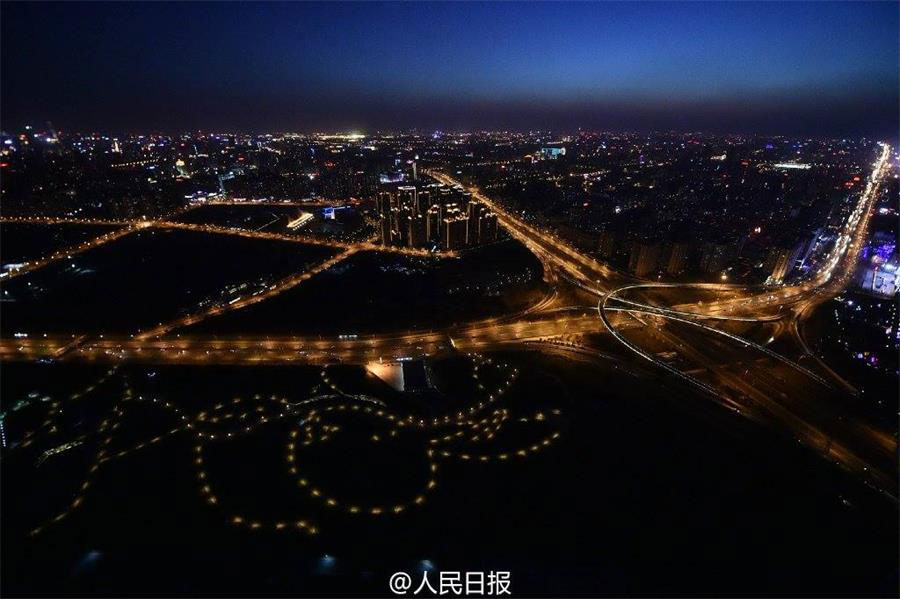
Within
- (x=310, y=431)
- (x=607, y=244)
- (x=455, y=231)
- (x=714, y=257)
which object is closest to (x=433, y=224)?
(x=455, y=231)

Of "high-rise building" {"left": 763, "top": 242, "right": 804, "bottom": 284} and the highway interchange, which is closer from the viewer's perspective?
the highway interchange

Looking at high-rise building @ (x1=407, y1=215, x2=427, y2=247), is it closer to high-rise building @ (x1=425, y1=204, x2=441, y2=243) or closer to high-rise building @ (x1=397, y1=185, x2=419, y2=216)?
high-rise building @ (x1=425, y1=204, x2=441, y2=243)

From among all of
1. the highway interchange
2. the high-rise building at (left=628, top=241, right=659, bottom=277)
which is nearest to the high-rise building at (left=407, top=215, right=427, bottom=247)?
the highway interchange

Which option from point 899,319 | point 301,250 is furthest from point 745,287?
point 301,250

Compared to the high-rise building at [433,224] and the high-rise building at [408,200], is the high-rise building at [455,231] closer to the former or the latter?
the high-rise building at [433,224]

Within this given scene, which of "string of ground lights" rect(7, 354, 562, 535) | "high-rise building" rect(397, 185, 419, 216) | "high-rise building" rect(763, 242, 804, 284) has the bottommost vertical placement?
"string of ground lights" rect(7, 354, 562, 535)

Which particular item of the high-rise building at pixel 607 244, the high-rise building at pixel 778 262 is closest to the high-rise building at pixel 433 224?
the high-rise building at pixel 607 244
